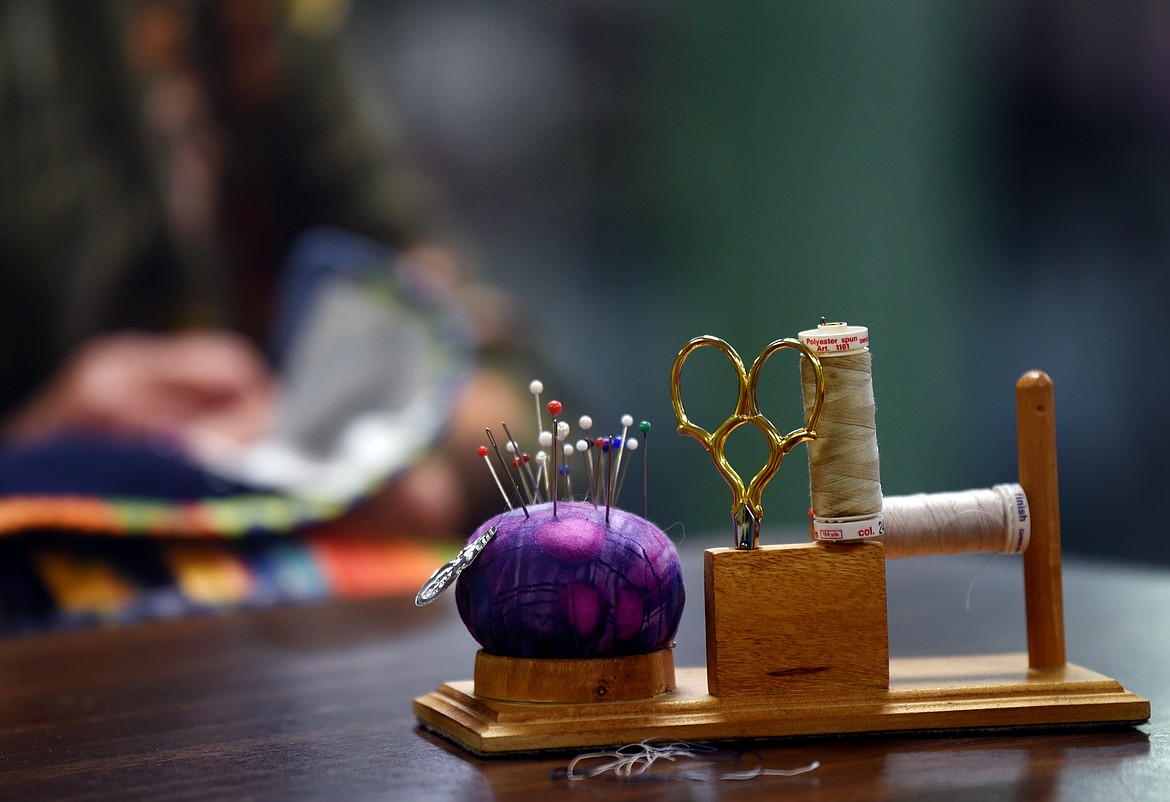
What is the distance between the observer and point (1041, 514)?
1.23m

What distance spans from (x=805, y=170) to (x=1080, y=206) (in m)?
0.81

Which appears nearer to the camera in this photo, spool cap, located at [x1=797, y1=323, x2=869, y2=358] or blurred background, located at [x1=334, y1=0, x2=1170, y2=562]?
spool cap, located at [x1=797, y1=323, x2=869, y2=358]

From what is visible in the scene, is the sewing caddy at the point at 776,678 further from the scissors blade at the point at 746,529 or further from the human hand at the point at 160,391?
the human hand at the point at 160,391

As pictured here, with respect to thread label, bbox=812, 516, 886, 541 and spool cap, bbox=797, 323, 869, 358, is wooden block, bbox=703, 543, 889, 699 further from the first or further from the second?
spool cap, bbox=797, 323, 869, 358

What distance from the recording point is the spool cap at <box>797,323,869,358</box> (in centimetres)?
117

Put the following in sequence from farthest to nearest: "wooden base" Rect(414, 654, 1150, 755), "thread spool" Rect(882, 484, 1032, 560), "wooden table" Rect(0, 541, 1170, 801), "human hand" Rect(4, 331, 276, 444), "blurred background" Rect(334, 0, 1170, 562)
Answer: "blurred background" Rect(334, 0, 1170, 562) → "human hand" Rect(4, 331, 276, 444) → "thread spool" Rect(882, 484, 1032, 560) → "wooden base" Rect(414, 654, 1150, 755) → "wooden table" Rect(0, 541, 1170, 801)

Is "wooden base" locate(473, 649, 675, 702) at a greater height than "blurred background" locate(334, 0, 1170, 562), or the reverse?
"blurred background" locate(334, 0, 1170, 562)

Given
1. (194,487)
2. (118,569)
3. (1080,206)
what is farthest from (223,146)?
(1080,206)

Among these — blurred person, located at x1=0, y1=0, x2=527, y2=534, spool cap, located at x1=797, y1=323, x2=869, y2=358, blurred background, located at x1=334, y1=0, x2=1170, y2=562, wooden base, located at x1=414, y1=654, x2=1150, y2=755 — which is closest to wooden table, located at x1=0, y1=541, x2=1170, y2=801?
wooden base, located at x1=414, y1=654, x2=1150, y2=755

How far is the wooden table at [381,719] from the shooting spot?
0.96 metres

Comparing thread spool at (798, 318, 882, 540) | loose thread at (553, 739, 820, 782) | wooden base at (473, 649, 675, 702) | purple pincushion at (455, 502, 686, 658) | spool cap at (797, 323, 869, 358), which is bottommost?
loose thread at (553, 739, 820, 782)

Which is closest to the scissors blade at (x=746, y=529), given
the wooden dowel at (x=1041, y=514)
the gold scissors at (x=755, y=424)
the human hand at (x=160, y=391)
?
the gold scissors at (x=755, y=424)

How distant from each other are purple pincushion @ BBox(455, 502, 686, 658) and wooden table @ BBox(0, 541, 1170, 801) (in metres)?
0.11

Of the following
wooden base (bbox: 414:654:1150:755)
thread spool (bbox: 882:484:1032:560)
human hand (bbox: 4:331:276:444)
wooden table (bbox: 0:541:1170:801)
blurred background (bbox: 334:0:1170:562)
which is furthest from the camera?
blurred background (bbox: 334:0:1170:562)
